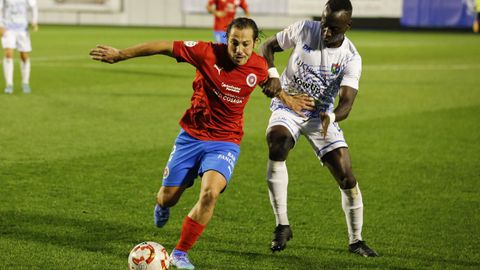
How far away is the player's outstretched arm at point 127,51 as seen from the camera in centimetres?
582

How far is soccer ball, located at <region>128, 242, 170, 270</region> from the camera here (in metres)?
5.57

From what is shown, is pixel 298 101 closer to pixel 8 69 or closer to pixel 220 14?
pixel 8 69

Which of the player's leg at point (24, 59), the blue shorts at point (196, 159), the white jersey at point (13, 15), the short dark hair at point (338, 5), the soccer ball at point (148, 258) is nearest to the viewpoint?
the soccer ball at point (148, 258)

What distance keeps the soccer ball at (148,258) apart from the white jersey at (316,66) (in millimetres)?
1839

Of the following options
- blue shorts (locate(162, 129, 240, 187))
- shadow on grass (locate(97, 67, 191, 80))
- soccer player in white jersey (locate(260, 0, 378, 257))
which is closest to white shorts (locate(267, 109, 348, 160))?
soccer player in white jersey (locate(260, 0, 378, 257))

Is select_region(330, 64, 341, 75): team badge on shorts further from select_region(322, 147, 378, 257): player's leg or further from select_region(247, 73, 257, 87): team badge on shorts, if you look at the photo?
select_region(247, 73, 257, 87): team badge on shorts

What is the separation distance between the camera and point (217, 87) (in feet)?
20.2

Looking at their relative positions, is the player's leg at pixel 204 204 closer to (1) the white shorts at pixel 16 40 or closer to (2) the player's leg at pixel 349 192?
(2) the player's leg at pixel 349 192

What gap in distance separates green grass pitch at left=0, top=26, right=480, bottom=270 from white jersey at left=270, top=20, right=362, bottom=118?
48.3 inches

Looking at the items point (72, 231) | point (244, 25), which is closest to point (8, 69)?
point (72, 231)

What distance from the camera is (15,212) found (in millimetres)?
7547

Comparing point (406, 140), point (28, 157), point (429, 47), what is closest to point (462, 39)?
point (429, 47)

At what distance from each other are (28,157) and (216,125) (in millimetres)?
4676

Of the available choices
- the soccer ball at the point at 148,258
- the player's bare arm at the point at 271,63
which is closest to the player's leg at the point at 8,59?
the player's bare arm at the point at 271,63
